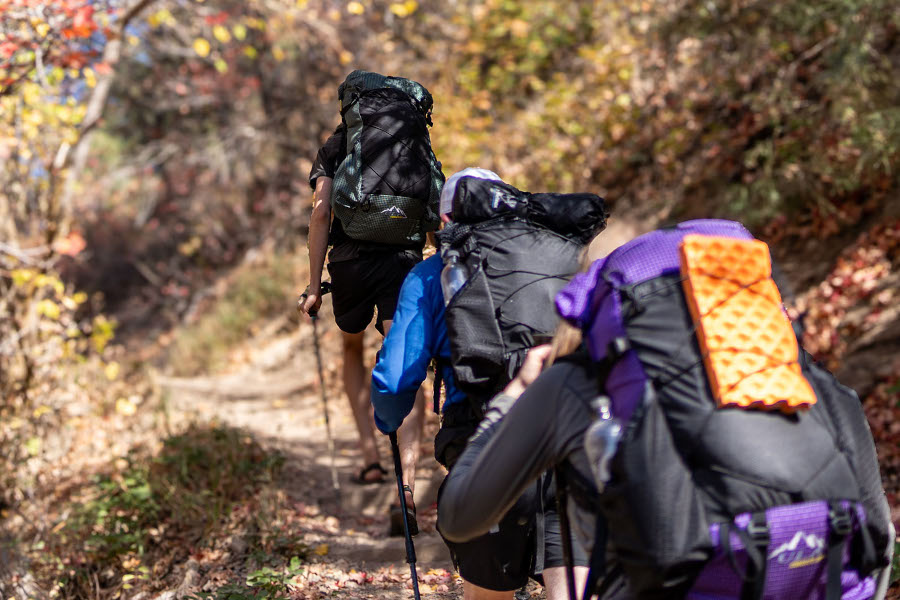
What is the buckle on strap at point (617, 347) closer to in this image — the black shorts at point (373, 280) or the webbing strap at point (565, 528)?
the webbing strap at point (565, 528)

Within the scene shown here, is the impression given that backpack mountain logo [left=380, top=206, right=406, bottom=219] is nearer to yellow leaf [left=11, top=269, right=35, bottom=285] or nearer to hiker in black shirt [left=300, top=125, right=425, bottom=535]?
hiker in black shirt [left=300, top=125, right=425, bottom=535]

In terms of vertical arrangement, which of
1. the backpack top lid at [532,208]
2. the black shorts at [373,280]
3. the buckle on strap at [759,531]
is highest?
the backpack top lid at [532,208]

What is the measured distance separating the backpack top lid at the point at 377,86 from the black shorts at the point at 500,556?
1828mm

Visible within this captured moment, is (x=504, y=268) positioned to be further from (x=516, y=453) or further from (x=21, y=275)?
(x=21, y=275)

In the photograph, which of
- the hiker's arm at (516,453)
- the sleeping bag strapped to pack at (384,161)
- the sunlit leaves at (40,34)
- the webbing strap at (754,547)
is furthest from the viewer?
the sunlit leaves at (40,34)

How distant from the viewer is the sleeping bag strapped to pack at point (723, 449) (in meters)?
1.42

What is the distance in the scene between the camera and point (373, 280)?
361 cm

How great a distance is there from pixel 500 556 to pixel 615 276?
106cm

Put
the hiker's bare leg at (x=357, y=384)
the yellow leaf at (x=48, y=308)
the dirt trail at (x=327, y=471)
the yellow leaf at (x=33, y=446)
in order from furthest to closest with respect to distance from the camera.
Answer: the yellow leaf at (x=48, y=308)
the yellow leaf at (x=33, y=446)
the hiker's bare leg at (x=357, y=384)
the dirt trail at (x=327, y=471)

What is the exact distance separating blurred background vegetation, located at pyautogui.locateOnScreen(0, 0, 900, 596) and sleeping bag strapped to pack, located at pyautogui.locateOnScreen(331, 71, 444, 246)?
7.44ft

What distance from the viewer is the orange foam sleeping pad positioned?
144 centimetres

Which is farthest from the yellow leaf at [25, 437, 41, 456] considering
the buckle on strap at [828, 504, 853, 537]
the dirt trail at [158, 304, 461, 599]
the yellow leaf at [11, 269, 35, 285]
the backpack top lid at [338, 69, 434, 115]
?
the buckle on strap at [828, 504, 853, 537]

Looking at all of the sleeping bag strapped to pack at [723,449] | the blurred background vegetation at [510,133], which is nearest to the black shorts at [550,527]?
the sleeping bag strapped to pack at [723,449]

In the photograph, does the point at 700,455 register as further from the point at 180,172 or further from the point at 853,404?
the point at 180,172
